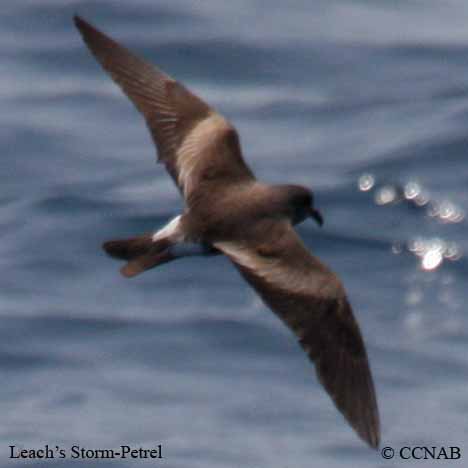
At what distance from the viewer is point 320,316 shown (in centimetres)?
727

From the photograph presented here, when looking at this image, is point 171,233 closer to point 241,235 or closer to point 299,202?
point 241,235

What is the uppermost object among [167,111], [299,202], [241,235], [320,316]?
[167,111]

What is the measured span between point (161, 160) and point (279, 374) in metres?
1.73

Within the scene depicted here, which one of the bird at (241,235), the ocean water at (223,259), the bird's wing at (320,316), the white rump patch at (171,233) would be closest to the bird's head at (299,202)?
the bird at (241,235)

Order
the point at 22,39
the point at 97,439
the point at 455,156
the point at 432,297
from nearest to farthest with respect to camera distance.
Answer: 1. the point at 97,439
2. the point at 432,297
3. the point at 455,156
4. the point at 22,39

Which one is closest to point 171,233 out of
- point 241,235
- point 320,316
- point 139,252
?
point 139,252

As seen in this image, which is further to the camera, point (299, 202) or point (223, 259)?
point (223, 259)

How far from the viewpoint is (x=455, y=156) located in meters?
12.2

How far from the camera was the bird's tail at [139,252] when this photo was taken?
7535 mm

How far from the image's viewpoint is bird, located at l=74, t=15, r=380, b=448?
7.24m

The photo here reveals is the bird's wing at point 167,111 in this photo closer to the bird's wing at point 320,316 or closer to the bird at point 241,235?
the bird at point 241,235


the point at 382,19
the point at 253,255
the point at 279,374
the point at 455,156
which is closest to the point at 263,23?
the point at 382,19

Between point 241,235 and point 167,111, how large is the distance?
1232 millimetres

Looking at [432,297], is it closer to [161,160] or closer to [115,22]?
[161,160]
